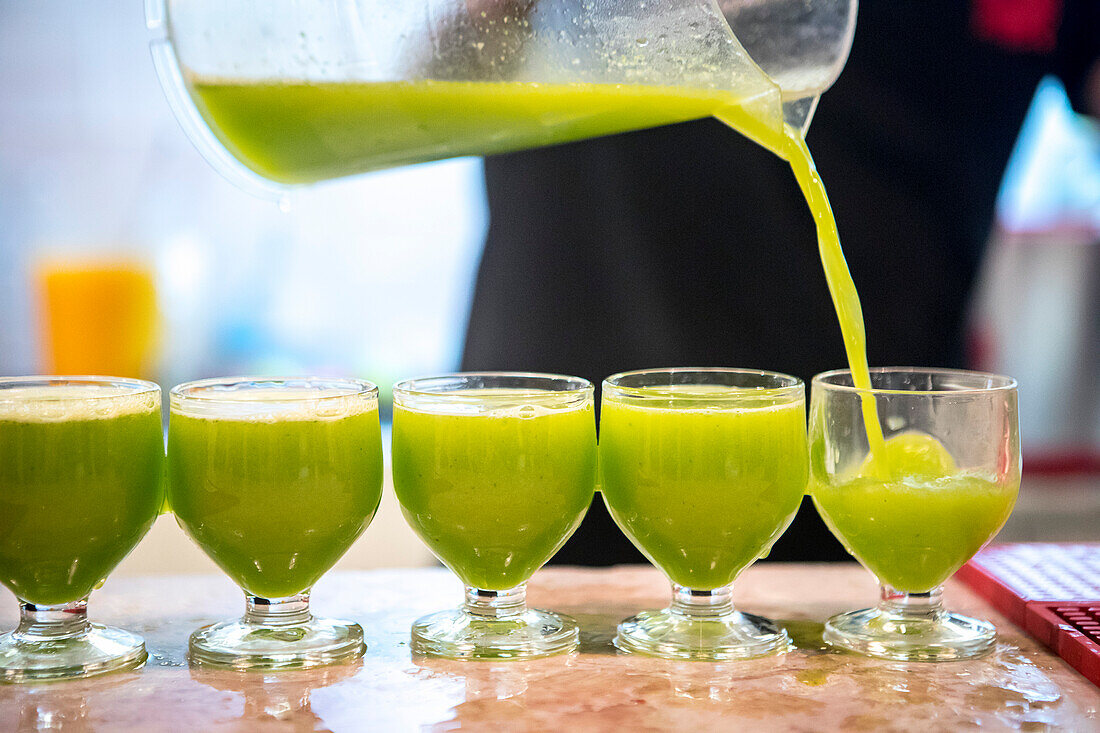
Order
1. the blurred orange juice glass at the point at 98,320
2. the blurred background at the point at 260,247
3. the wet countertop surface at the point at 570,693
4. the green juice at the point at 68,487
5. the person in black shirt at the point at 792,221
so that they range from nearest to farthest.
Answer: the wet countertop surface at the point at 570,693 < the green juice at the point at 68,487 < the person in black shirt at the point at 792,221 < the blurred orange juice glass at the point at 98,320 < the blurred background at the point at 260,247

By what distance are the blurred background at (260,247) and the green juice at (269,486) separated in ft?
5.53

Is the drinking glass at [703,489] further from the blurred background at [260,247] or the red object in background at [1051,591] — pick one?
the blurred background at [260,247]

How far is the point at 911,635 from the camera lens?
1.05m

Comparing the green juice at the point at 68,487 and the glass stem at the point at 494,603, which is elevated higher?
the green juice at the point at 68,487

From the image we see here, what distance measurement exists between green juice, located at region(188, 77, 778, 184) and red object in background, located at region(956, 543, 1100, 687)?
497 millimetres

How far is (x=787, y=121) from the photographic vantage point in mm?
1123

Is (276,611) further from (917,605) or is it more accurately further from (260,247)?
(260,247)

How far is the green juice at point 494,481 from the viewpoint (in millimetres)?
1018

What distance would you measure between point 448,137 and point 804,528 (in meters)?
0.96

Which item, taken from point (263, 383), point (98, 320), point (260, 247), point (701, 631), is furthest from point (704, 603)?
point (260, 247)

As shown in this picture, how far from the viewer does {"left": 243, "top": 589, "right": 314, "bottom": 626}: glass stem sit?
3.43 feet

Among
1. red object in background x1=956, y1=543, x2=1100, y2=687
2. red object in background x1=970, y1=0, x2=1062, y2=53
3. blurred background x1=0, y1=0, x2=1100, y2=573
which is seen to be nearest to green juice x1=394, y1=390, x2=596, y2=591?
red object in background x1=956, y1=543, x2=1100, y2=687

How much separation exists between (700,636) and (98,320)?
1.88 meters

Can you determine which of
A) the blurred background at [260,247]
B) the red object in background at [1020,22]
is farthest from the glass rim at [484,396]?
the blurred background at [260,247]
